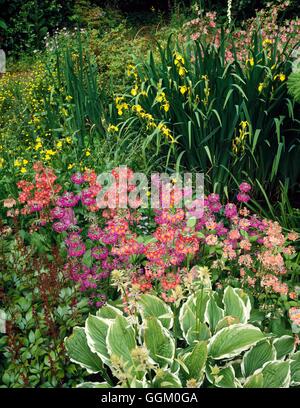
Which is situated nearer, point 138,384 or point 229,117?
point 138,384

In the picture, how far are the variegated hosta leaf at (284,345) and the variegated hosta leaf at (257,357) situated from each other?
114mm

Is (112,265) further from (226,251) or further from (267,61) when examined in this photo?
(267,61)

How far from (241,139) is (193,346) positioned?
1.89m

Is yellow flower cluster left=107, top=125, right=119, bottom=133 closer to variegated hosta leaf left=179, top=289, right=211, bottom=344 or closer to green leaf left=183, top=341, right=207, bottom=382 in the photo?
variegated hosta leaf left=179, top=289, right=211, bottom=344

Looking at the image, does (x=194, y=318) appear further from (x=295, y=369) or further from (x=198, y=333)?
(x=295, y=369)

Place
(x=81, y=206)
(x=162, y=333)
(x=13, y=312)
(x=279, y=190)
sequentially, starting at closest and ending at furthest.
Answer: (x=162, y=333) < (x=13, y=312) < (x=81, y=206) < (x=279, y=190)

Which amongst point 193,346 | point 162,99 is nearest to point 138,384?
point 193,346

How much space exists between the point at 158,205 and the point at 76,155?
3.65 feet

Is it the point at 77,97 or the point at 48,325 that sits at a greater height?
the point at 77,97

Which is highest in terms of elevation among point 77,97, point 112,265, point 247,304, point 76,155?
point 77,97

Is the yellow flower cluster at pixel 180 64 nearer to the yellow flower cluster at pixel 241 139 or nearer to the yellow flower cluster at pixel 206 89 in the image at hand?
the yellow flower cluster at pixel 206 89

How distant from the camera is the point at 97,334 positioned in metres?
2.50

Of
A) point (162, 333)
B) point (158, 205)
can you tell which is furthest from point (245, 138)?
point (162, 333)

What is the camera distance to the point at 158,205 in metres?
3.20
